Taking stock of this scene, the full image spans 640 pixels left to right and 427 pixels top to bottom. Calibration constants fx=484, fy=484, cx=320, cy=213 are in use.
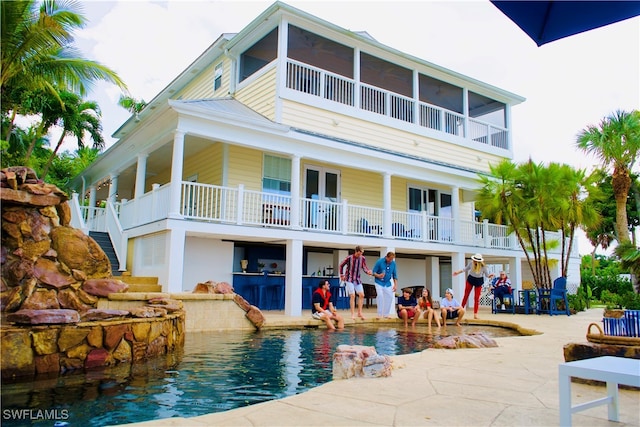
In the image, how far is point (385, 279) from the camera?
12.0 metres

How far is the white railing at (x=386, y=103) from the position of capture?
15.3 metres

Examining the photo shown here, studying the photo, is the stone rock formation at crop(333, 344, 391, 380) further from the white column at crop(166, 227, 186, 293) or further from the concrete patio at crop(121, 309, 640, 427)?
the white column at crop(166, 227, 186, 293)

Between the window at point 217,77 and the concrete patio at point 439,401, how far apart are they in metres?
14.5

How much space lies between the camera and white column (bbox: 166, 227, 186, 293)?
1116 cm

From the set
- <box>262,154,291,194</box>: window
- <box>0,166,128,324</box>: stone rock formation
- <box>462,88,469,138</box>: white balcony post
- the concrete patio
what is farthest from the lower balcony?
the concrete patio

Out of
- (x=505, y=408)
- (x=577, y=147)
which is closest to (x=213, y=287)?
(x=505, y=408)


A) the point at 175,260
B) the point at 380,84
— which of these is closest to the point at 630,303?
the point at 380,84

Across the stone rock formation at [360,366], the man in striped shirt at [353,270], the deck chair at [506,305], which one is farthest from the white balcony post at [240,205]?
the deck chair at [506,305]

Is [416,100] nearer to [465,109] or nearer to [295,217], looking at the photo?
[465,109]

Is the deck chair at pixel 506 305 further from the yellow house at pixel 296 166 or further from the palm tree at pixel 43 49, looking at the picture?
the palm tree at pixel 43 49

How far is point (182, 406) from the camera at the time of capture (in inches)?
158

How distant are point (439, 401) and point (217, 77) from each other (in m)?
16.3

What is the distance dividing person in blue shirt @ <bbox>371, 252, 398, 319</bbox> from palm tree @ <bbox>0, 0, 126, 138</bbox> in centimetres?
888

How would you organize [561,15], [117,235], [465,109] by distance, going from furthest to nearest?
[465,109] < [117,235] < [561,15]
